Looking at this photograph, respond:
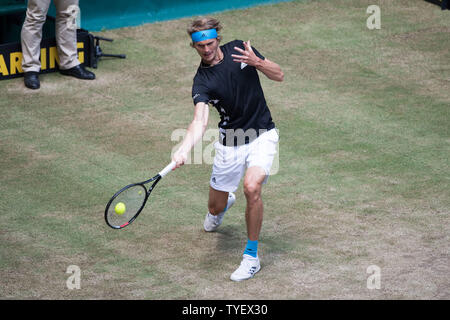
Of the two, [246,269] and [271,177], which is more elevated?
[246,269]

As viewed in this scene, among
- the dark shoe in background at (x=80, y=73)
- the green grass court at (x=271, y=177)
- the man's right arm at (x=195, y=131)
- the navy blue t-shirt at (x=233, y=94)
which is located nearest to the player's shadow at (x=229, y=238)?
the green grass court at (x=271, y=177)

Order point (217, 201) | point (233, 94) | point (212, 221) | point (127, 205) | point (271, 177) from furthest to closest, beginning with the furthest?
point (271, 177)
point (212, 221)
point (217, 201)
point (233, 94)
point (127, 205)

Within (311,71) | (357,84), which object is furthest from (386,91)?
(311,71)

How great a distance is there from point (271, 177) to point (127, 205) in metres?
2.47

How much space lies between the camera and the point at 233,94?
665cm

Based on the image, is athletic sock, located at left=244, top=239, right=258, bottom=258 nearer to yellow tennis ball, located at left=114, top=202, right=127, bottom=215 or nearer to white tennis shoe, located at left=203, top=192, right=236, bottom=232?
white tennis shoe, located at left=203, top=192, right=236, bottom=232

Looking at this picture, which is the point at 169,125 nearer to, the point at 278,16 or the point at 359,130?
the point at 359,130

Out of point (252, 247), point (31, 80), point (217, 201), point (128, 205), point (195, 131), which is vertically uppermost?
point (195, 131)

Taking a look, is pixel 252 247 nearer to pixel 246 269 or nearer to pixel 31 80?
pixel 246 269

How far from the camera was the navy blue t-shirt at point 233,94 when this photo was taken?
6625 millimetres

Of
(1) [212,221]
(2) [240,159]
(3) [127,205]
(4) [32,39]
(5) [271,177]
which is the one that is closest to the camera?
(3) [127,205]

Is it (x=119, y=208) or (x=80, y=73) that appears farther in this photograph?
(x=80, y=73)

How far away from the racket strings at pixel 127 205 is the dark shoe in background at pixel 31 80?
475 centimetres

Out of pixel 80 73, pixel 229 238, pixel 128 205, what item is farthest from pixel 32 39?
pixel 128 205
